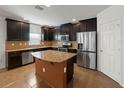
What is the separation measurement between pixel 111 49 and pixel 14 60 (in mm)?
4263

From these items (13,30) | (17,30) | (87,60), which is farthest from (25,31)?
(87,60)

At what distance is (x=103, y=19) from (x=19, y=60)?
4315mm

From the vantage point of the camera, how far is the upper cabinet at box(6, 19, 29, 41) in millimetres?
4828

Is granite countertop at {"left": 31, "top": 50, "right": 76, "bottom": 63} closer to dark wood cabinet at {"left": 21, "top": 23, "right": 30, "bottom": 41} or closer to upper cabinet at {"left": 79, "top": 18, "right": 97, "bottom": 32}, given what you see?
upper cabinet at {"left": 79, "top": 18, "right": 97, "bottom": 32}

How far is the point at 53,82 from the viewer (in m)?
2.92

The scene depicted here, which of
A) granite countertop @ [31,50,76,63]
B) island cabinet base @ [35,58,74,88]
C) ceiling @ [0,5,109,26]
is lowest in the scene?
island cabinet base @ [35,58,74,88]

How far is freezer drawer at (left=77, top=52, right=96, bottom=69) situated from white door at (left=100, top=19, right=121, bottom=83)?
0.49 m

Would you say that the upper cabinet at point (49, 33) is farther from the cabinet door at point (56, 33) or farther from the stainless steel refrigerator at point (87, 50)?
the stainless steel refrigerator at point (87, 50)

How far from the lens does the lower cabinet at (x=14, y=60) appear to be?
182 inches

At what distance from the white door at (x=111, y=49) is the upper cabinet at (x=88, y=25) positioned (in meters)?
0.66

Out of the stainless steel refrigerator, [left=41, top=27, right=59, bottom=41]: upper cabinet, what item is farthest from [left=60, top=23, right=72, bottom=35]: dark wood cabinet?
the stainless steel refrigerator

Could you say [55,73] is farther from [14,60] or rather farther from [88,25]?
[88,25]
